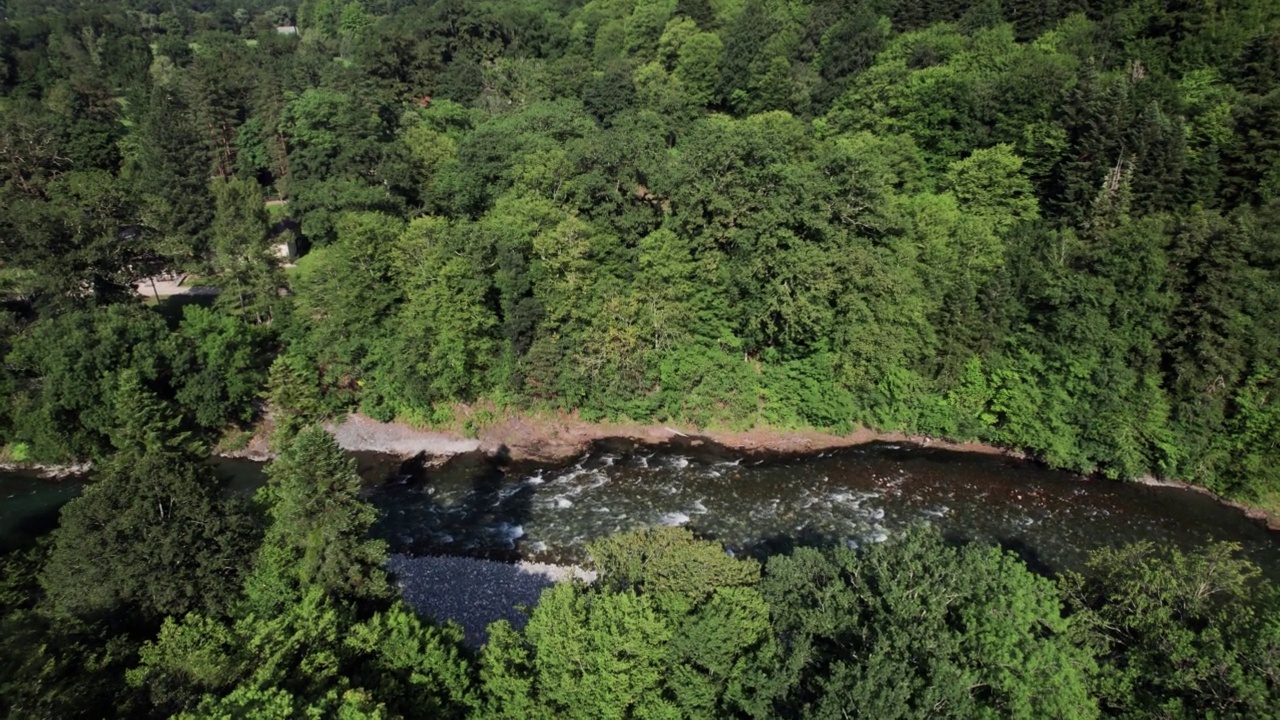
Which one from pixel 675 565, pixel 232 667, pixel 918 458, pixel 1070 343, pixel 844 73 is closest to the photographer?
pixel 232 667

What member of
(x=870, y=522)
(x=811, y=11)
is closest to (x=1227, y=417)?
(x=870, y=522)

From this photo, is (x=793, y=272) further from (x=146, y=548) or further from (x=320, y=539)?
(x=146, y=548)

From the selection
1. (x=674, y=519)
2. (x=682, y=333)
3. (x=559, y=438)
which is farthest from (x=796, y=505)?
(x=559, y=438)

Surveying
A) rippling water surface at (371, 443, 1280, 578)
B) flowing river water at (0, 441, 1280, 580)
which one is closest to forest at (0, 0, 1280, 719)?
flowing river water at (0, 441, 1280, 580)

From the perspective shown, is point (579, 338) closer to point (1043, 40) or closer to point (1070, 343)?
point (1070, 343)

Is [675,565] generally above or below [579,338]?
above

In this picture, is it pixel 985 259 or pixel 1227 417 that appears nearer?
pixel 1227 417

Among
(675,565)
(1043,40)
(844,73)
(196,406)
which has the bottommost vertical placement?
(196,406)

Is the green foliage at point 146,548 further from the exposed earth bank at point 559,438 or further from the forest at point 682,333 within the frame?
the exposed earth bank at point 559,438
